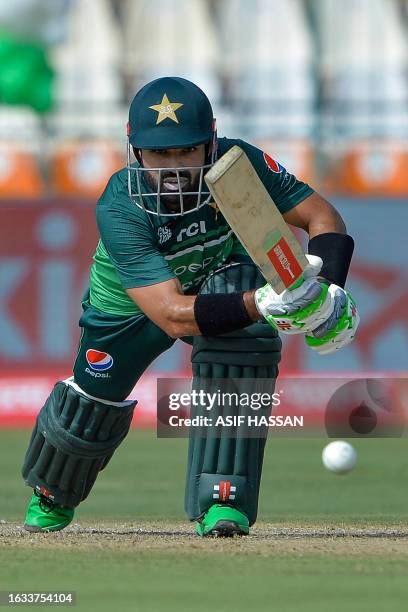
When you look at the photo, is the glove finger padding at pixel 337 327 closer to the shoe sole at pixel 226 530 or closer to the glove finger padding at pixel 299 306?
the glove finger padding at pixel 299 306

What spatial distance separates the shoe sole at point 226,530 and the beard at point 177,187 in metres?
1.26

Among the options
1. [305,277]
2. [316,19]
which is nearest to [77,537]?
[305,277]

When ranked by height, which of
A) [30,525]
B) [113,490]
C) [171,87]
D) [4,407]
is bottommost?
[4,407]

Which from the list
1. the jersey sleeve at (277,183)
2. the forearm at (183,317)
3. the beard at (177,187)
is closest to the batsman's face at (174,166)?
the beard at (177,187)

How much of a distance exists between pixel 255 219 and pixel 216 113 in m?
11.2

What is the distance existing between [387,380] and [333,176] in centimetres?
832

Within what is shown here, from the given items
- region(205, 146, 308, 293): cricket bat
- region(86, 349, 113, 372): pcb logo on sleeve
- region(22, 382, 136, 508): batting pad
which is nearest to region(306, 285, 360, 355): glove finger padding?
region(205, 146, 308, 293): cricket bat

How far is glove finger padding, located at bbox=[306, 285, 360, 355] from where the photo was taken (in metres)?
5.00

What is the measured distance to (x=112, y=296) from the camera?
19.4 feet

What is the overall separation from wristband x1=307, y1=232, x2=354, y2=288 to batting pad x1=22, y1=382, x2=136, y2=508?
116 centimetres

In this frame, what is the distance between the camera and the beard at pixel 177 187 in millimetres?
5414

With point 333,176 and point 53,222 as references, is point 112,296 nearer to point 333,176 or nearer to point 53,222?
point 53,222

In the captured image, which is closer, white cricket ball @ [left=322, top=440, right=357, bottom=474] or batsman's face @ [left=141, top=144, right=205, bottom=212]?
batsman's face @ [left=141, top=144, right=205, bottom=212]

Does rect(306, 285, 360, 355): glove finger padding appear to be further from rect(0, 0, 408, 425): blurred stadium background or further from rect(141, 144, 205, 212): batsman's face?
rect(0, 0, 408, 425): blurred stadium background
